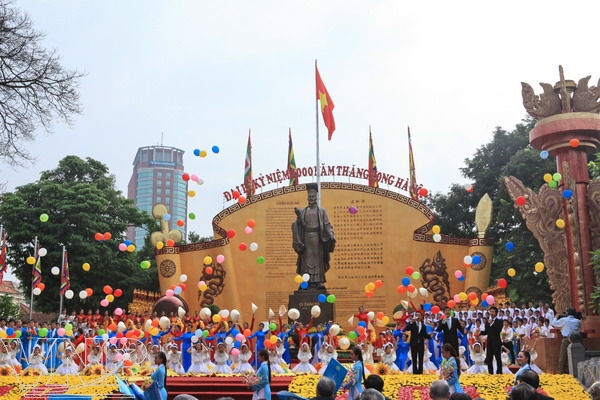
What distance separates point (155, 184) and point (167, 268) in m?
72.0

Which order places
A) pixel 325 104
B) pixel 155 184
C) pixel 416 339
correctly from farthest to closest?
1. pixel 155 184
2. pixel 325 104
3. pixel 416 339

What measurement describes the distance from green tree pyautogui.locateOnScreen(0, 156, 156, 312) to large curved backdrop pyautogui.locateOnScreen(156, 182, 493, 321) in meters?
3.24

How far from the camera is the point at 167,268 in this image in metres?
24.0

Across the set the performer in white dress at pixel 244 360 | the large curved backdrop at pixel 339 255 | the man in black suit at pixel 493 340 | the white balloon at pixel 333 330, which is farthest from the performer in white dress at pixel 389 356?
the large curved backdrop at pixel 339 255

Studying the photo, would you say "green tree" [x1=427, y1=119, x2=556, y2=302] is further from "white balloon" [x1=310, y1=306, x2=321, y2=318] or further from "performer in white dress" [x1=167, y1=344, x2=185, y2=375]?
"performer in white dress" [x1=167, y1=344, x2=185, y2=375]

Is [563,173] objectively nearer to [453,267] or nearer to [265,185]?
[453,267]

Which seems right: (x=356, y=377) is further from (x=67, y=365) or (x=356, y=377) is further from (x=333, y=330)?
(x=67, y=365)

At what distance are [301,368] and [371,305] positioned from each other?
10.0 metres

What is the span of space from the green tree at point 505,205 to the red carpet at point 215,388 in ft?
46.7

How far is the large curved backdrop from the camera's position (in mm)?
23219

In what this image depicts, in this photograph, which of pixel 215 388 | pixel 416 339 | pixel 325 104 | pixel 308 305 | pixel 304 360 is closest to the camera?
pixel 215 388

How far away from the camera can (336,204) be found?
957 inches

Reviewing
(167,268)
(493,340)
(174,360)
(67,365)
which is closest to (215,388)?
(174,360)

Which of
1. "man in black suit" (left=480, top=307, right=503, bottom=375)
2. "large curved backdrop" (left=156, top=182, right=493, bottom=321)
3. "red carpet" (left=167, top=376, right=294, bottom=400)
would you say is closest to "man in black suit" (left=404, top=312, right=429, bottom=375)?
"man in black suit" (left=480, top=307, right=503, bottom=375)
